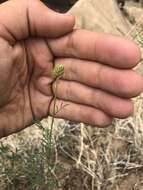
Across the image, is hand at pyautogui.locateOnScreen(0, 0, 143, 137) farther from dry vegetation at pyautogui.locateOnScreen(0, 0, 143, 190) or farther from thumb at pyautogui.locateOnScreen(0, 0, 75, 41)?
dry vegetation at pyautogui.locateOnScreen(0, 0, 143, 190)

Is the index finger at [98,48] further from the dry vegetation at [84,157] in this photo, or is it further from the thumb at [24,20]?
the dry vegetation at [84,157]

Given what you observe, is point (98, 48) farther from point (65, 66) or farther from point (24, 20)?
point (24, 20)

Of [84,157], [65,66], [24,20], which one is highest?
[24,20]

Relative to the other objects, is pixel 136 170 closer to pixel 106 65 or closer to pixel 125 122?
pixel 125 122

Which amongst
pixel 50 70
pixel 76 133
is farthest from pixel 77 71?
pixel 76 133

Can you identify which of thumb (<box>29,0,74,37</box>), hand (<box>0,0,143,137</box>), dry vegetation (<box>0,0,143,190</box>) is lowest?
dry vegetation (<box>0,0,143,190</box>)

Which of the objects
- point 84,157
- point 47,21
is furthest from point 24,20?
point 84,157

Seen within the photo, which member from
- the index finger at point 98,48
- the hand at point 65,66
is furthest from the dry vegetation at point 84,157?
the index finger at point 98,48

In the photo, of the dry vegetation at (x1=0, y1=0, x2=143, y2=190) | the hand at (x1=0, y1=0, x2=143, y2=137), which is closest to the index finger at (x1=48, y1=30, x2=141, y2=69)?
the hand at (x1=0, y1=0, x2=143, y2=137)
